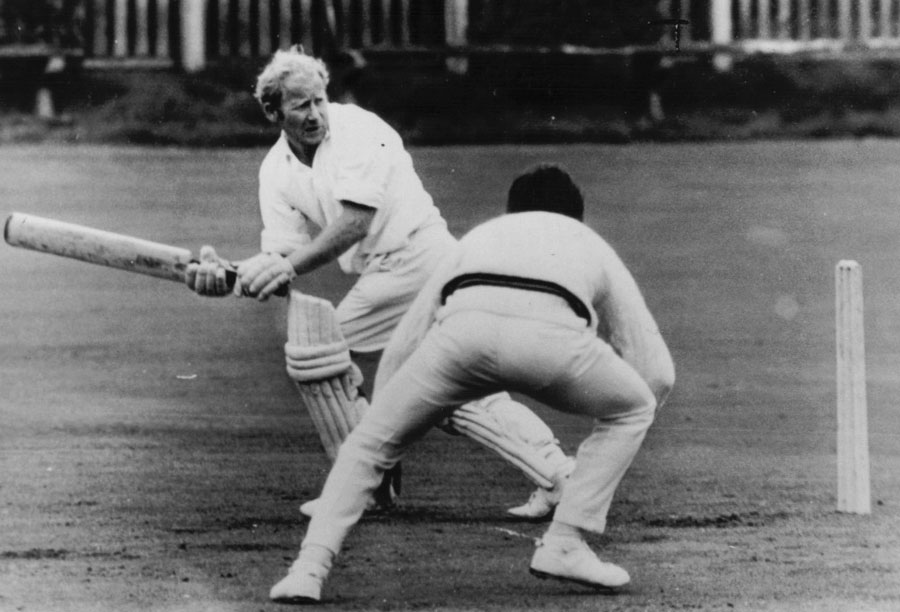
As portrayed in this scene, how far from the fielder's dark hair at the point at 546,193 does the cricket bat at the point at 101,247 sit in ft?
3.64

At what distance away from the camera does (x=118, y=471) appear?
680cm

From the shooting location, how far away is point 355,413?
585 centimetres

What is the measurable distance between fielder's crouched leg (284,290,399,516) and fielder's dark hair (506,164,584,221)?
90cm

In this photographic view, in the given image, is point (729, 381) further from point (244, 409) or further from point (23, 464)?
point (23, 464)

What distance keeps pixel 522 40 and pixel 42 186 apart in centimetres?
384

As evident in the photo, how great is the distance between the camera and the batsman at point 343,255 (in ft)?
18.7

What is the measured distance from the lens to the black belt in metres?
4.77

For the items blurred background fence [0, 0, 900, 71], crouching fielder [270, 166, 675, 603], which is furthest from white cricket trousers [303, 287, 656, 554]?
blurred background fence [0, 0, 900, 71]

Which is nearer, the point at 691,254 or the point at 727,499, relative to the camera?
the point at 727,499

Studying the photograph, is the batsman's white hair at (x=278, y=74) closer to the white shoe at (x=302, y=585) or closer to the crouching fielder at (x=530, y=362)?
the crouching fielder at (x=530, y=362)

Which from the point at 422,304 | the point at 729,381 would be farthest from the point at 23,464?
the point at 729,381

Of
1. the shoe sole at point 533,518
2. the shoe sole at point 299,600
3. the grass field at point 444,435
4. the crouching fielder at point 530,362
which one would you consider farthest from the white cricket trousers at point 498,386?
the shoe sole at point 533,518

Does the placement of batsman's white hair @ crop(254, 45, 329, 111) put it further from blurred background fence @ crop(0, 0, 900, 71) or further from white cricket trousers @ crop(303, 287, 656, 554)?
blurred background fence @ crop(0, 0, 900, 71)

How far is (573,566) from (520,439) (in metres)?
0.96
